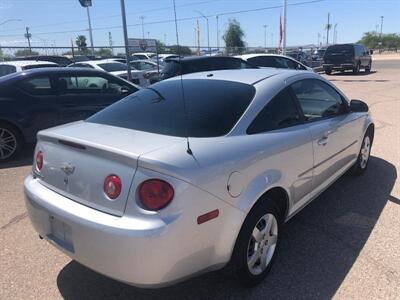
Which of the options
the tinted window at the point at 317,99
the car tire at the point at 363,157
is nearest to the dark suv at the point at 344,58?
the car tire at the point at 363,157

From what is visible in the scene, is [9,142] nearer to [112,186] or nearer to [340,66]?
[112,186]

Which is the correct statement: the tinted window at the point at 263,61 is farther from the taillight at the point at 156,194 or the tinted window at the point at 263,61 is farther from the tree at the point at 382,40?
the tree at the point at 382,40

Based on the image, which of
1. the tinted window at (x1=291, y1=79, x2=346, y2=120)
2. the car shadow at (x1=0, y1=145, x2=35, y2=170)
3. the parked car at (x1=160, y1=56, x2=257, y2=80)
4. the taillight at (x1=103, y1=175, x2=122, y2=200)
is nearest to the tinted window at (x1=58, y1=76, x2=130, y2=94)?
the car shadow at (x1=0, y1=145, x2=35, y2=170)

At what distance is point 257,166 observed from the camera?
2.86 m

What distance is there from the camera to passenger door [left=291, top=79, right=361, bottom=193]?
375cm

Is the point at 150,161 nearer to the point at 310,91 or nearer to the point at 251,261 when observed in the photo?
the point at 251,261

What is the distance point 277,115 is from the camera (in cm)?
334

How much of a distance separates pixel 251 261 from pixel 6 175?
14.4 ft

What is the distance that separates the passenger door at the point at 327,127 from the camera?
3.75 metres

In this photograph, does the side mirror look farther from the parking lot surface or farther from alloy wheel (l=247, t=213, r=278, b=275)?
alloy wheel (l=247, t=213, r=278, b=275)

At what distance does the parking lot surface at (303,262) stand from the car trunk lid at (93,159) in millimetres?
808

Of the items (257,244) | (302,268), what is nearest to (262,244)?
(257,244)

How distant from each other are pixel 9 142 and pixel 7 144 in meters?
0.05

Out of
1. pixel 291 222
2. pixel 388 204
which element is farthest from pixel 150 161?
pixel 388 204
